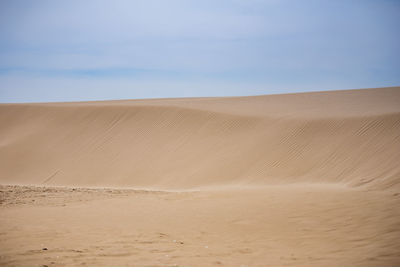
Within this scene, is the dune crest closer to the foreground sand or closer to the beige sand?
the beige sand

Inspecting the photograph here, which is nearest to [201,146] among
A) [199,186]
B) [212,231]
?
[199,186]

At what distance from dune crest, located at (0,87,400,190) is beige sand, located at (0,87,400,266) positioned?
0.08m

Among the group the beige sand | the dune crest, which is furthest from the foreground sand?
the dune crest

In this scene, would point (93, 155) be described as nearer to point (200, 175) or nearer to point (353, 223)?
point (200, 175)

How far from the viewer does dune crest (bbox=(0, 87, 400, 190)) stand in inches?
556

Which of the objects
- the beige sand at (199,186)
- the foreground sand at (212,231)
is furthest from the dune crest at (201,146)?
the foreground sand at (212,231)

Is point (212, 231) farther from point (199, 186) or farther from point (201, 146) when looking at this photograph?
point (201, 146)

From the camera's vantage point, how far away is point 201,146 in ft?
64.2

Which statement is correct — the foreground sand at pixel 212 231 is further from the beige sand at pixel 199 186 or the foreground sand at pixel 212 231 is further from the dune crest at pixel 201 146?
the dune crest at pixel 201 146

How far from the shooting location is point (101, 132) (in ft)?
78.4

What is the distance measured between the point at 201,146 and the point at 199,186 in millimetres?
4090

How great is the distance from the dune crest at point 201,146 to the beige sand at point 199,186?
0.08m

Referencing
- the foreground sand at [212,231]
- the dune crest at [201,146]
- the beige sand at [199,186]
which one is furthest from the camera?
the dune crest at [201,146]

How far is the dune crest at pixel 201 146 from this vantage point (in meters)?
14.1
